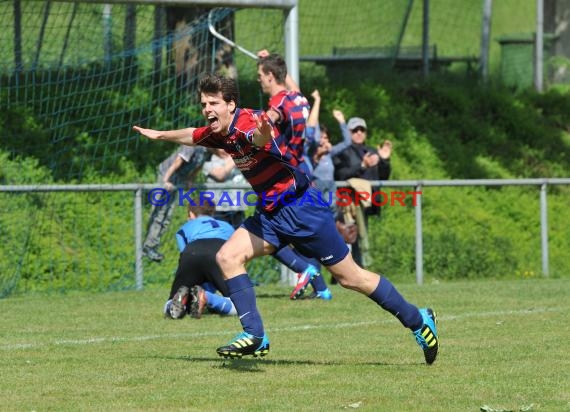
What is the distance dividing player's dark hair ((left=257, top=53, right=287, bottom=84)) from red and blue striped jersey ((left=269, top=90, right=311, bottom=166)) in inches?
5.2

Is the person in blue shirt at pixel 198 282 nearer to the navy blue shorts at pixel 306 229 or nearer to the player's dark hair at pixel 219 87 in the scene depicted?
the navy blue shorts at pixel 306 229

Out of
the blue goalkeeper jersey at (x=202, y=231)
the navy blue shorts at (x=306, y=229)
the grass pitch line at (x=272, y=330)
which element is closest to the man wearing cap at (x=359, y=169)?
the blue goalkeeper jersey at (x=202, y=231)

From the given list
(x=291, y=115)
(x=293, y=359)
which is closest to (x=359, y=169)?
(x=291, y=115)

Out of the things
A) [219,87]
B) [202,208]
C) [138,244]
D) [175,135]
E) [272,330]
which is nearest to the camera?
[219,87]

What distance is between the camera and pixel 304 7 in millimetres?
21234

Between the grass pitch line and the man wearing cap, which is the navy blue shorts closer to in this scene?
the grass pitch line

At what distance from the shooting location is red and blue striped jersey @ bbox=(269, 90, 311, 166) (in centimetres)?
1109

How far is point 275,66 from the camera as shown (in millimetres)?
11109

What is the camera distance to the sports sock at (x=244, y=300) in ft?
25.7

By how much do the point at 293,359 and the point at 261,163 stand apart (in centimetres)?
139

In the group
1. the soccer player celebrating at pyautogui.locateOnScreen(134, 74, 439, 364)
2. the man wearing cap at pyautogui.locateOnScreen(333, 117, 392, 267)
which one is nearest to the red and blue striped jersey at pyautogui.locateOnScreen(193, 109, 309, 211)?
the soccer player celebrating at pyautogui.locateOnScreen(134, 74, 439, 364)

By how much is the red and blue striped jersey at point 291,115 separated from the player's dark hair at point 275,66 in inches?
5.2

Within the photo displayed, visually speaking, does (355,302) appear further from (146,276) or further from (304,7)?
(304,7)

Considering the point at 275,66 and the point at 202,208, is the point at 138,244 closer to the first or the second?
the point at 202,208
